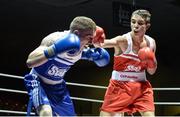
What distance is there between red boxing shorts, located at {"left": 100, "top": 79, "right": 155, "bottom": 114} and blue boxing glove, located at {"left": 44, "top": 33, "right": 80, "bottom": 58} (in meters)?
0.87

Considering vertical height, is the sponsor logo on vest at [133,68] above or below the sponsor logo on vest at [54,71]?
below

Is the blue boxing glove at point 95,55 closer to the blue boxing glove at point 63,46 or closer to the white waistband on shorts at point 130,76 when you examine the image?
the white waistband on shorts at point 130,76

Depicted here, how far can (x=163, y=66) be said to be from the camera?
313 inches

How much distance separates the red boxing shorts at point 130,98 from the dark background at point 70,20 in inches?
97.6

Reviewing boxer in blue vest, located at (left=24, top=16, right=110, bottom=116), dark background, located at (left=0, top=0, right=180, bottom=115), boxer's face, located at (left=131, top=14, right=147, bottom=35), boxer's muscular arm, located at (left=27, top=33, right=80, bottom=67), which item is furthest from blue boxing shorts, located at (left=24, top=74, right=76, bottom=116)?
dark background, located at (left=0, top=0, right=180, bottom=115)

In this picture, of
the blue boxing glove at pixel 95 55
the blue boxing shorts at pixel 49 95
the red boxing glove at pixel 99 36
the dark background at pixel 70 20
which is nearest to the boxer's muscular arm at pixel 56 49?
the blue boxing shorts at pixel 49 95

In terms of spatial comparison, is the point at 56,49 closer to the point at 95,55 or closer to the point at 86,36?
the point at 86,36

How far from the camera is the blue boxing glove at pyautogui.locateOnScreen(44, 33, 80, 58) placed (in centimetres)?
205

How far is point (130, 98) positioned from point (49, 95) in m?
0.68

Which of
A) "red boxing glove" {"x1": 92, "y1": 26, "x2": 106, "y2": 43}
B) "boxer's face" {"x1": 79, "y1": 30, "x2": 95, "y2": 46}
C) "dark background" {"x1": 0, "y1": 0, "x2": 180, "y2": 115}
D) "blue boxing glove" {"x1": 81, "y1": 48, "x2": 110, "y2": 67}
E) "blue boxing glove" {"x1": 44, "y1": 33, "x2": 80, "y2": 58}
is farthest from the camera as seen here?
"dark background" {"x1": 0, "y1": 0, "x2": 180, "y2": 115}

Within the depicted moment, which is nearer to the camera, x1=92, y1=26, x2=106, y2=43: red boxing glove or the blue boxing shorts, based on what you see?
the blue boxing shorts

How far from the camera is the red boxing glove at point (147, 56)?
2703 mm

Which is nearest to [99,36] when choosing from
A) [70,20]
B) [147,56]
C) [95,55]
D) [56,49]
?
[95,55]

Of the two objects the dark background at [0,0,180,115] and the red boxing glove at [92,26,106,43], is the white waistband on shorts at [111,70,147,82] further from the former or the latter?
the dark background at [0,0,180,115]
